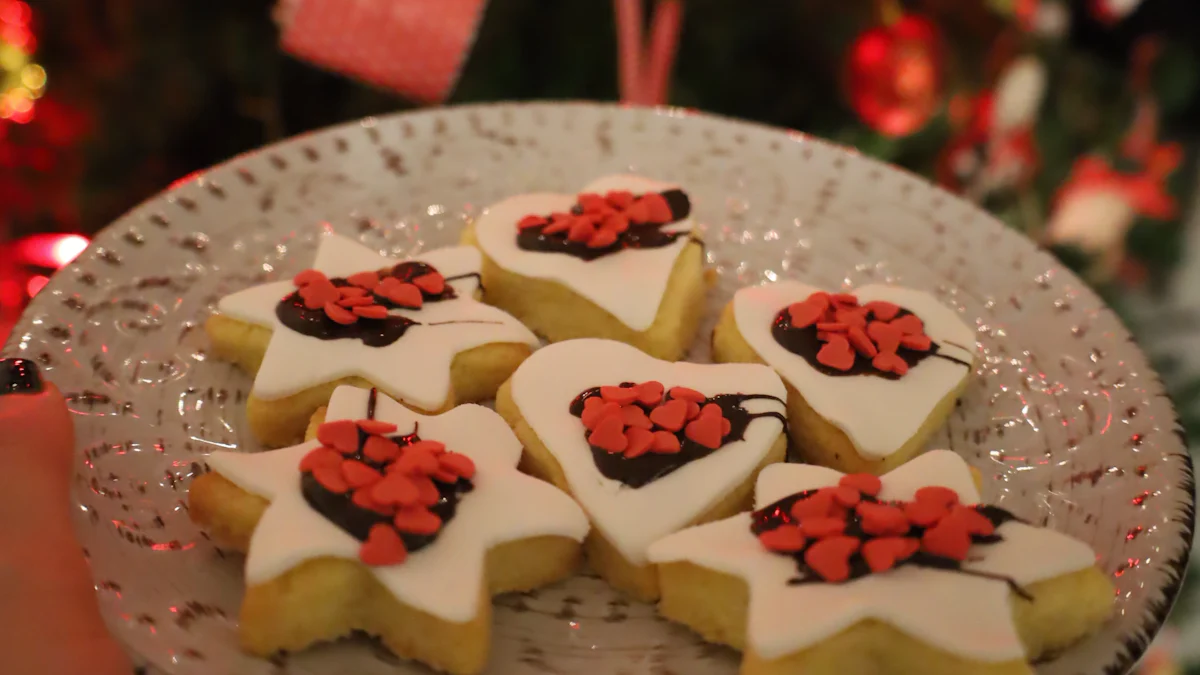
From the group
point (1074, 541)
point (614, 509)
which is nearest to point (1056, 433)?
point (1074, 541)

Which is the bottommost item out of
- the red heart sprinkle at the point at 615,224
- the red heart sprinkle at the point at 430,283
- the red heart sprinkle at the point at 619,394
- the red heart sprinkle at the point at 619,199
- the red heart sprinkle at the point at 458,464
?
the red heart sprinkle at the point at 458,464

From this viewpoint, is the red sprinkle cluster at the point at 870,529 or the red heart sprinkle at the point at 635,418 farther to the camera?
the red heart sprinkle at the point at 635,418

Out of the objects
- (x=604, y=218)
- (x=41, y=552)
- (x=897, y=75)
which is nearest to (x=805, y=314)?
(x=604, y=218)

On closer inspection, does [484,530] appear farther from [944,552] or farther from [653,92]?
[653,92]

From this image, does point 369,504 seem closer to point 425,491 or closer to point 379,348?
point 425,491

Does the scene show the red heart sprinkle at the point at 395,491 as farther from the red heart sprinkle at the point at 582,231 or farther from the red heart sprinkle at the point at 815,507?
the red heart sprinkle at the point at 582,231

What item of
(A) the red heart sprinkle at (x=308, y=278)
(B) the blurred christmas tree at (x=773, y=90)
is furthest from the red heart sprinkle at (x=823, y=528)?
(B) the blurred christmas tree at (x=773, y=90)

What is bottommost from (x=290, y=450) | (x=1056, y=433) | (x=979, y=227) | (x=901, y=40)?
(x=290, y=450)
